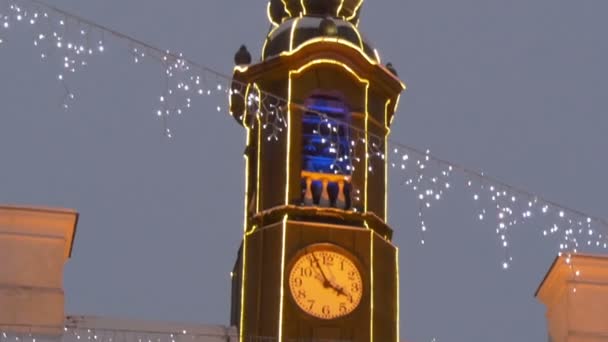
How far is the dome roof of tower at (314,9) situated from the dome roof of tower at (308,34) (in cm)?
42

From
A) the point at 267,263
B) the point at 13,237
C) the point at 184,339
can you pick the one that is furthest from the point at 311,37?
the point at 13,237

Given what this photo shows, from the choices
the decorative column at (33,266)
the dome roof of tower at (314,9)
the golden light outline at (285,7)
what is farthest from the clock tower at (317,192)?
the decorative column at (33,266)

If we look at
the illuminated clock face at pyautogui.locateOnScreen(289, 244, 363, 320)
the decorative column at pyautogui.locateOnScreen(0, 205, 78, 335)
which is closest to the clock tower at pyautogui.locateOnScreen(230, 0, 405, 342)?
the illuminated clock face at pyautogui.locateOnScreen(289, 244, 363, 320)

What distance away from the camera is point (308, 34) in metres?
29.0

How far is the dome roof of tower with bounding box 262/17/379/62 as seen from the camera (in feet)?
94.3

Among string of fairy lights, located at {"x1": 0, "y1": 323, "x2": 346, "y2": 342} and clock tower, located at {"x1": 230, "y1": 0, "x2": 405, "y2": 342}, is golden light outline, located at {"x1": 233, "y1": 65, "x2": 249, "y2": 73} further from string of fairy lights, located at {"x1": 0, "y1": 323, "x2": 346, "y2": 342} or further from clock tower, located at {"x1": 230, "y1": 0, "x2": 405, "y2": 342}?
string of fairy lights, located at {"x1": 0, "y1": 323, "x2": 346, "y2": 342}

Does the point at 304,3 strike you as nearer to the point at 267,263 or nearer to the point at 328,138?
the point at 328,138

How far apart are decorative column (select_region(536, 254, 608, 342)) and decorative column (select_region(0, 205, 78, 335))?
7166 mm

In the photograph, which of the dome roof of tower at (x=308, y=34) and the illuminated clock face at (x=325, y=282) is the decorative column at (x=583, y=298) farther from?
the dome roof of tower at (x=308, y=34)

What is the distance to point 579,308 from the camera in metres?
24.5

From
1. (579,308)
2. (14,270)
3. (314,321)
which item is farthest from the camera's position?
(314,321)

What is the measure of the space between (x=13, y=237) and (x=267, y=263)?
6.22 m

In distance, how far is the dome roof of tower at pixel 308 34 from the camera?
1132 inches

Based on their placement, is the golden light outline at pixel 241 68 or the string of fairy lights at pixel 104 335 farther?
the golden light outline at pixel 241 68
